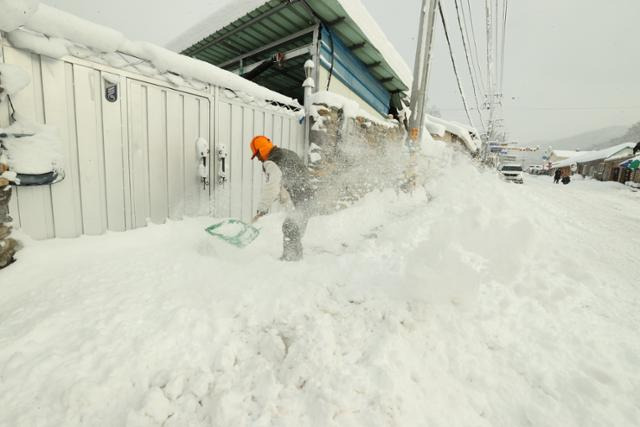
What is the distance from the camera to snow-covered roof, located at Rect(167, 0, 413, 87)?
5250 millimetres

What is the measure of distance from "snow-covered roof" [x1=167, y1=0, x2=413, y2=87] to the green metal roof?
0.30ft

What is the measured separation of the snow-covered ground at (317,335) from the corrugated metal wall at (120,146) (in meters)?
0.30

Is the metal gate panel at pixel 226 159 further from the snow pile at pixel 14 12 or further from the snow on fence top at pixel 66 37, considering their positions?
the snow pile at pixel 14 12

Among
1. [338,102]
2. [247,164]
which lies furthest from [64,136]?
[338,102]

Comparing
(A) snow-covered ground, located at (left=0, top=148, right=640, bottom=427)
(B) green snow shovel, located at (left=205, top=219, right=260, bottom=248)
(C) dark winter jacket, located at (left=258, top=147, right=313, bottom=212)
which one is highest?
(C) dark winter jacket, located at (left=258, top=147, right=313, bottom=212)

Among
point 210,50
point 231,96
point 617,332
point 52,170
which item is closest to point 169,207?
point 52,170

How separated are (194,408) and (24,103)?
289 centimetres

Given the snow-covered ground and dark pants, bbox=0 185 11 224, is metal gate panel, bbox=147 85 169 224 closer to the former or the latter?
the snow-covered ground

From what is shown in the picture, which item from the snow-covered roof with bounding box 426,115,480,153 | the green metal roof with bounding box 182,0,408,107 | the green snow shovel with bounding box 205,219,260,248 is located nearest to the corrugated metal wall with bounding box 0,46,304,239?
the green snow shovel with bounding box 205,219,260,248

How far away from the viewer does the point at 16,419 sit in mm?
1242

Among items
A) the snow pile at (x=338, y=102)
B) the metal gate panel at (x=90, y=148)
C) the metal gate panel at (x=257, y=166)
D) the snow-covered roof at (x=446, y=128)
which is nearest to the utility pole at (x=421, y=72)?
the snow pile at (x=338, y=102)

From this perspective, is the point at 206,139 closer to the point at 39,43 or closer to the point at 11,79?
the point at 39,43

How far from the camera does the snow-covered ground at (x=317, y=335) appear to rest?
1393 mm

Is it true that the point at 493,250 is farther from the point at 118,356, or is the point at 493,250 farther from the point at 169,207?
the point at 169,207
